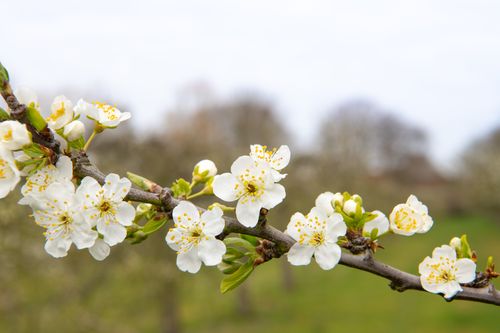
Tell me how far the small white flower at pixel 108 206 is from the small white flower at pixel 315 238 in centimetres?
44

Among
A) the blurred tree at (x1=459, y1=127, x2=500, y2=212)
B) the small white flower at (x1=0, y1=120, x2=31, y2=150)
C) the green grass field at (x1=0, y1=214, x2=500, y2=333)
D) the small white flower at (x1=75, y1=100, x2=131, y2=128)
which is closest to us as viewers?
the small white flower at (x1=0, y1=120, x2=31, y2=150)

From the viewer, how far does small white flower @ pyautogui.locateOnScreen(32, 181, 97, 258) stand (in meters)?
1.17

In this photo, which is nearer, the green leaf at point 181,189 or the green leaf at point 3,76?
the green leaf at point 3,76

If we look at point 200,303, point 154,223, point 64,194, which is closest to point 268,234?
point 154,223

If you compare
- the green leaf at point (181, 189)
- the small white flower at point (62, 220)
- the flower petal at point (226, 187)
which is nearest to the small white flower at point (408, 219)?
the flower petal at point (226, 187)

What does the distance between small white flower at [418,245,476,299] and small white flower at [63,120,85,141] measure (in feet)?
3.30

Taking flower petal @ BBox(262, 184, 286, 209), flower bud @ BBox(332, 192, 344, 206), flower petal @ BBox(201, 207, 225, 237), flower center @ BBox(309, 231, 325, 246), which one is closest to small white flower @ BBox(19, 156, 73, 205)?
flower petal @ BBox(201, 207, 225, 237)

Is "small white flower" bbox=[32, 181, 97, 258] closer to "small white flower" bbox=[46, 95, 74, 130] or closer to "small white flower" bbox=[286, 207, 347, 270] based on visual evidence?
"small white flower" bbox=[46, 95, 74, 130]

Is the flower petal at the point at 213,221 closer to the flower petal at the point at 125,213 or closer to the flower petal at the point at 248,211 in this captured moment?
the flower petal at the point at 248,211

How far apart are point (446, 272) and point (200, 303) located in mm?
11602

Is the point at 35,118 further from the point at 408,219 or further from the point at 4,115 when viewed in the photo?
the point at 408,219

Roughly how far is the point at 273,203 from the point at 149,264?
24.3ft

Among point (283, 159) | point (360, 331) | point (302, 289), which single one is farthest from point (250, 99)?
point (283, 159)

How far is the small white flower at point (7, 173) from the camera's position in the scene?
45.1 inches
